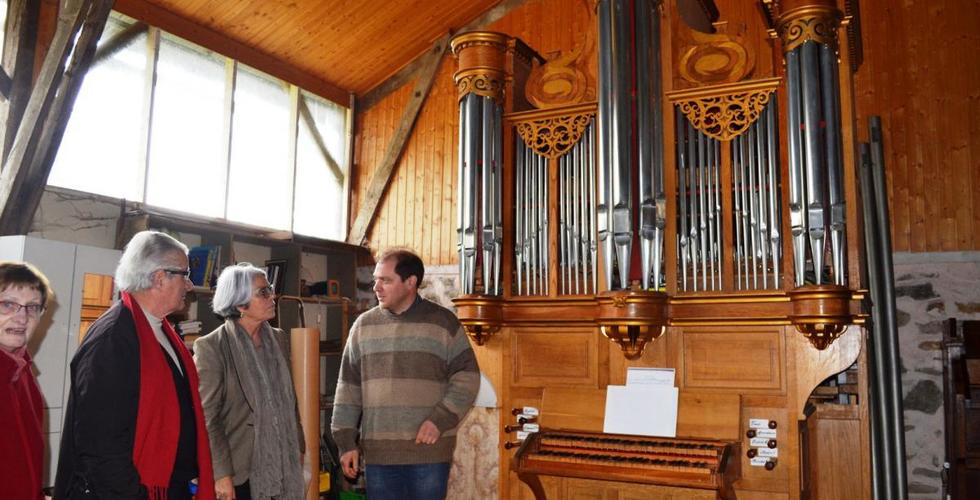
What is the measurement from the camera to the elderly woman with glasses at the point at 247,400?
277 centimetres

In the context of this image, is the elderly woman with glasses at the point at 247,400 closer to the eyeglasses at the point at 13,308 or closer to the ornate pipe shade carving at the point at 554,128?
the eyeglasses at the point at 13,308

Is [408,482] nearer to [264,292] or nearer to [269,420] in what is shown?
[269,420]

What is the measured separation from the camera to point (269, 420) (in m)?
2.92

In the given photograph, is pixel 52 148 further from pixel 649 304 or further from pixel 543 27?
pixel 543 27

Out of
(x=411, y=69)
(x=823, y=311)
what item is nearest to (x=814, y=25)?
(x=823, y=311)

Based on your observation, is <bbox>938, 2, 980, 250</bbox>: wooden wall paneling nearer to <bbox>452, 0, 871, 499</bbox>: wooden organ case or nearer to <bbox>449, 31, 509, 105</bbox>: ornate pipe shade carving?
<bbox>452, 0, 871, 499</bbox>: wooden organ case

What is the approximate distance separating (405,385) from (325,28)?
4.52m

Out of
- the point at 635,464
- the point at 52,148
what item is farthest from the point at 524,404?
the point at 52,148

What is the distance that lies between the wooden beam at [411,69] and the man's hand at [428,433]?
5170mm

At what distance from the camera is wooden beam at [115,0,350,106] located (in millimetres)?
5613

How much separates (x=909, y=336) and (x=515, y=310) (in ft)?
9.35

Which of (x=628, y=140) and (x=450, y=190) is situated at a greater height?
(x=450, y=190)

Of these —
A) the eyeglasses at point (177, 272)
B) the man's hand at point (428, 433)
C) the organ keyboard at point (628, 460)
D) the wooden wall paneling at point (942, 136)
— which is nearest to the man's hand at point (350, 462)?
the man's hand at point (428, 433)

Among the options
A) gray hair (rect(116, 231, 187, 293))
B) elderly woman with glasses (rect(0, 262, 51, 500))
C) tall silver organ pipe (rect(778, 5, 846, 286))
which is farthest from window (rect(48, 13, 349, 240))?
tall silver organ pipe (rect(778, 5, 846, 286))
